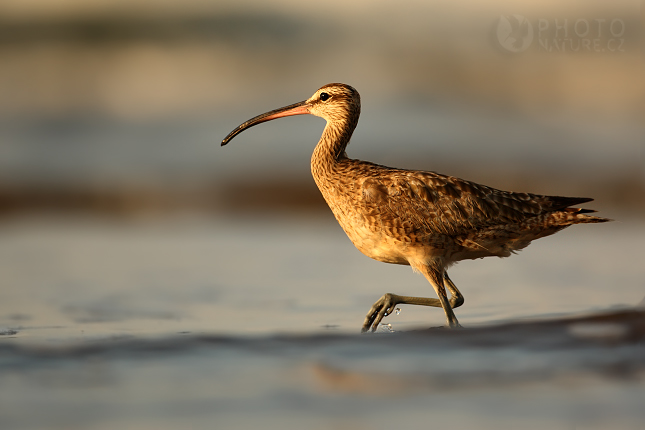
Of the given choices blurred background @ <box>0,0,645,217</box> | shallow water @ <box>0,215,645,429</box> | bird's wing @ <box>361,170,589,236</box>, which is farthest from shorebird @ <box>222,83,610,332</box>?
blurred background @ <box>0,0,645,217</box>

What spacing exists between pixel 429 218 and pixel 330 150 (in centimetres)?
113

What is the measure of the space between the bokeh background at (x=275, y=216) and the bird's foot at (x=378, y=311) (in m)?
0.13

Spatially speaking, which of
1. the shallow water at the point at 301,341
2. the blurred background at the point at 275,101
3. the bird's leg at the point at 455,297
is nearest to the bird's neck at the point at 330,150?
the shallow water at the point at 301,341

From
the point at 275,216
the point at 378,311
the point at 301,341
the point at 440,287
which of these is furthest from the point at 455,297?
the point at 275,216

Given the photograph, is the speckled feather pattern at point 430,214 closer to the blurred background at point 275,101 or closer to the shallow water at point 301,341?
the shallow water at point 301,341

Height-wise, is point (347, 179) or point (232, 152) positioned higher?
point (347, 179)

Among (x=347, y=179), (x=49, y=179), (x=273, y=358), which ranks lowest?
(x=49, y=179)

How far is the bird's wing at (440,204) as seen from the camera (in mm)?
7430

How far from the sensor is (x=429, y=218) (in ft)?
24.5

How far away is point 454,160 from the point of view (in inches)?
640

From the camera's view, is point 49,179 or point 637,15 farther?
point 637,15

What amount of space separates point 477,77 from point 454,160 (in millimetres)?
8472

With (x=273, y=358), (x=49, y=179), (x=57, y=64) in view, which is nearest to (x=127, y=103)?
(x=57, y=64)

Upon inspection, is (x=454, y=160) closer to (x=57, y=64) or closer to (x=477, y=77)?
(x=477, y=77)
